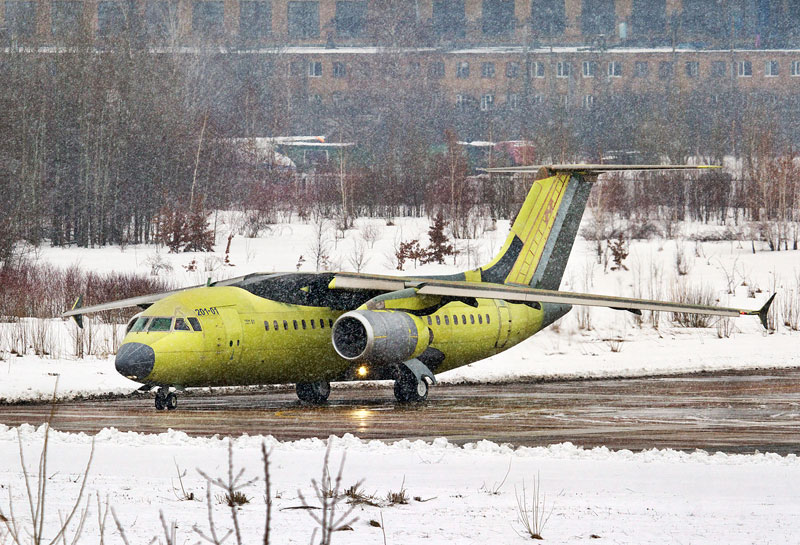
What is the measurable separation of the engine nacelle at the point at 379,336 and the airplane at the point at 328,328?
23 millimetres

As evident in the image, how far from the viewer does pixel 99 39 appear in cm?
5591

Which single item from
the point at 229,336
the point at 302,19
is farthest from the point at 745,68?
the point at 229,336

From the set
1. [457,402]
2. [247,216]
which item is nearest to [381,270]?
[247,216]

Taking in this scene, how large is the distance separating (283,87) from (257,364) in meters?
80.3

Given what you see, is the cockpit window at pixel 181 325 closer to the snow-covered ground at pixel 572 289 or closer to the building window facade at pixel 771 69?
the snow-covered ground at pixel 572 289

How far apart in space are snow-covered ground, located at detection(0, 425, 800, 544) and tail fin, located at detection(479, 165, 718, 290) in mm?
10124

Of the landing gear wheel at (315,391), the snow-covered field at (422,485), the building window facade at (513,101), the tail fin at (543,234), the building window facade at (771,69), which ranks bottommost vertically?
the landing gear wheel at (315,391)

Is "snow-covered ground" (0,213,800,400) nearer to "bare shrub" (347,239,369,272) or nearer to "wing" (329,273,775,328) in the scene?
"bare shrub" (347,239,369,272)

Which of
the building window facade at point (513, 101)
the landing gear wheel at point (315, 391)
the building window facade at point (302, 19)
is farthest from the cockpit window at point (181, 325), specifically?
the building window facade at point (302, 19)

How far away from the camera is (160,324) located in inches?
742

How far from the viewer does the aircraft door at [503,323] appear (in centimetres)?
2253

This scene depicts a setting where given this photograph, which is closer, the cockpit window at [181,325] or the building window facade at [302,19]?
the cockpit window at [181,325]

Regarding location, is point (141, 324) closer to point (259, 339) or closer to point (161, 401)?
point (161, 401)

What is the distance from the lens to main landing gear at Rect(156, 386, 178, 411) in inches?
757
